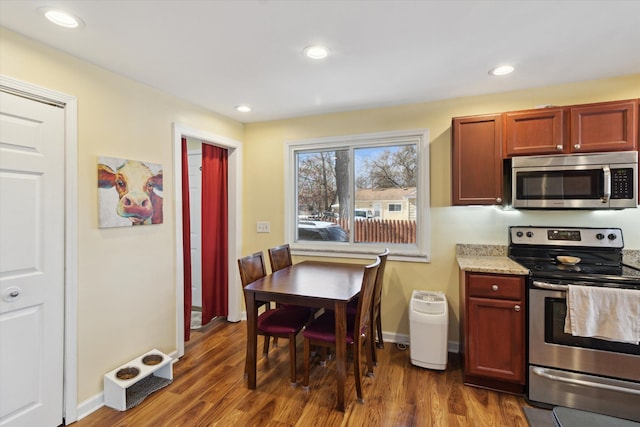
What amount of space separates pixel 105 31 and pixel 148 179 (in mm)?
1125

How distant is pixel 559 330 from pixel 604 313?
29 cm

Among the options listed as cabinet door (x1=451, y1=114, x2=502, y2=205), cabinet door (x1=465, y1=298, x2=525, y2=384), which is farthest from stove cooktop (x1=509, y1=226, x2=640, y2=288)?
cabinet door (x1=451, y1=114, x2=502, y2=205)

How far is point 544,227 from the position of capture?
2.74m

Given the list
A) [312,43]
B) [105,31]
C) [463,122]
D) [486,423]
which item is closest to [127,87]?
[105,31]

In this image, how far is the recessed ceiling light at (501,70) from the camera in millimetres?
2383

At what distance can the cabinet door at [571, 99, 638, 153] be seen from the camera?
7.65 feet

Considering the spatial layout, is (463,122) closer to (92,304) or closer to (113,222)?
(113,222)

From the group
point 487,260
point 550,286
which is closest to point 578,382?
point 550,286

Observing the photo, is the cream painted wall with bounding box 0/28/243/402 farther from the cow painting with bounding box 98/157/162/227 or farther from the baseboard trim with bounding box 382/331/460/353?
the baseboard trim with bounding box 382/331/460/353

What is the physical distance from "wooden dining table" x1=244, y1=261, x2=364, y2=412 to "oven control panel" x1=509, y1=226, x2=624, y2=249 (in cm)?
148

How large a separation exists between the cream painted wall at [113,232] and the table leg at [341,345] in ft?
5.47

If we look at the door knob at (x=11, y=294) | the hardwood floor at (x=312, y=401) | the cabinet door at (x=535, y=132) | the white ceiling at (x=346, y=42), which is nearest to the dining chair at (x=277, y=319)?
the hardwood floor at (x=312, y=401)

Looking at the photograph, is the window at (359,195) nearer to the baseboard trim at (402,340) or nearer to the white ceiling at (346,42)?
the white ceiling at (346,42)

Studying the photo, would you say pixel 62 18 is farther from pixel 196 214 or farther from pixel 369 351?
pixel 369 351
